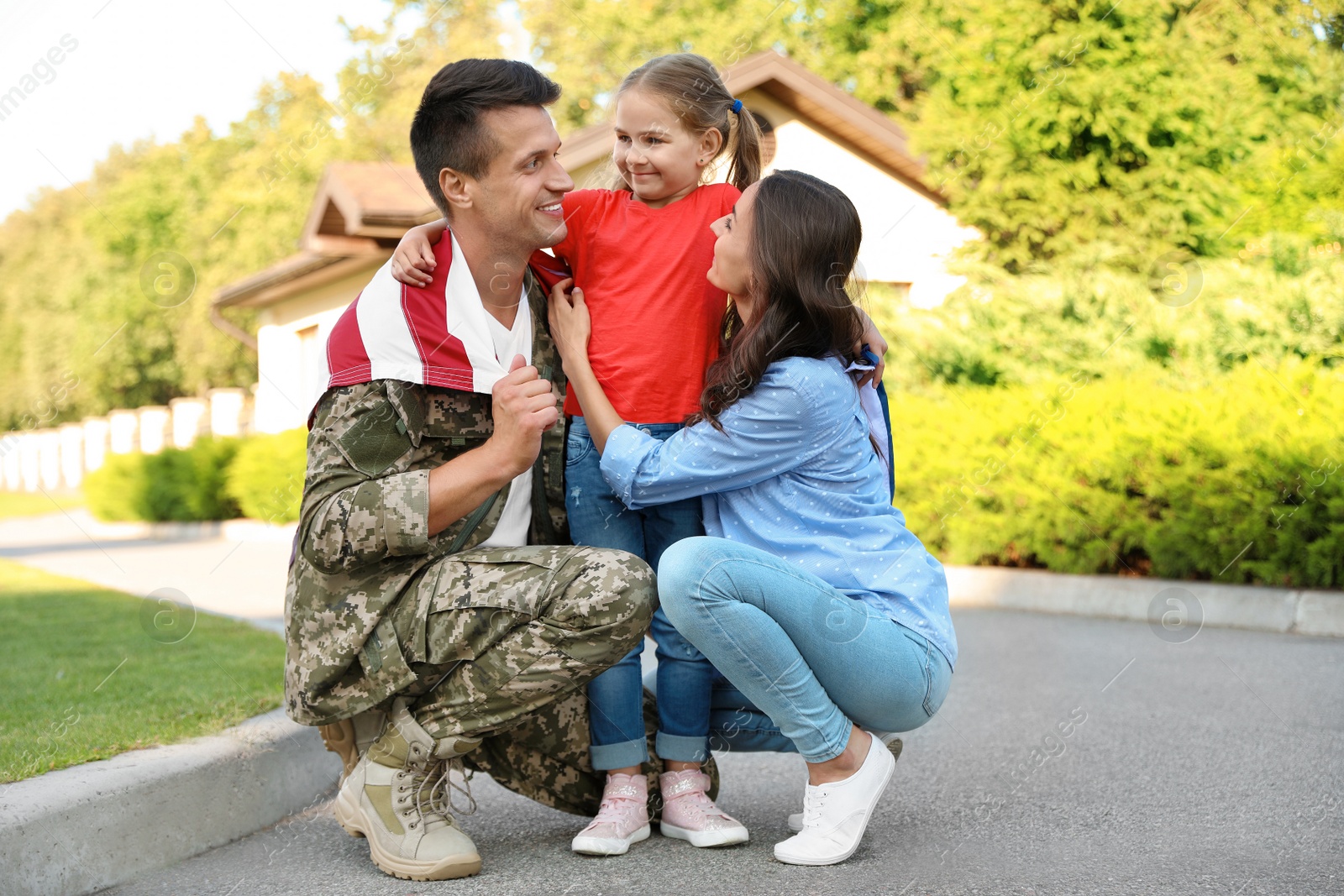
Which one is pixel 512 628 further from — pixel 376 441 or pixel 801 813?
pixel 801 813

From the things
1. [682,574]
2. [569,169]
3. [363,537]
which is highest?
[569,169]

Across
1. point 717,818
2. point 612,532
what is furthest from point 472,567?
point 717,818

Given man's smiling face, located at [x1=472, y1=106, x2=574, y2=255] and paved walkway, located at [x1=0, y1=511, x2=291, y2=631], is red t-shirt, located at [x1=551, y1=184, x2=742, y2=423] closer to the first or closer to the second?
man's smiling face, located at [x1=472, y1=106, x2=574, y2=255]

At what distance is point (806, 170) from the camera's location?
15320 mm

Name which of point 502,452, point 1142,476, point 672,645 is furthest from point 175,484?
point 502,452

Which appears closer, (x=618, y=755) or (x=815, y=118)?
(x=618, y=755)

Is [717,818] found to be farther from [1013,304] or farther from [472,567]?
[1013,304]

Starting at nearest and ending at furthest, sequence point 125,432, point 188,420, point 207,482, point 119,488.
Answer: point 207,482
point 119,488
point 188,420
point 125,432

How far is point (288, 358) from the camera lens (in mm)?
20344

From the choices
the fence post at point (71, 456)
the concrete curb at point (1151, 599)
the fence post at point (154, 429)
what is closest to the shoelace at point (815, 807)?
the concrete curb at point (1151, 599)

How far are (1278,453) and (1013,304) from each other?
386 cm

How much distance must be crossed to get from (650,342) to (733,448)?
1.40 ft

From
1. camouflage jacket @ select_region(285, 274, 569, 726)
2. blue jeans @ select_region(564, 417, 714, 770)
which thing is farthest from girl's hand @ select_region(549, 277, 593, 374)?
camouflage jacket @ select_region(285, 274, 569, 726)

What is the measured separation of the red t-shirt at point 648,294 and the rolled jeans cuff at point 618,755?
31.9 inches
